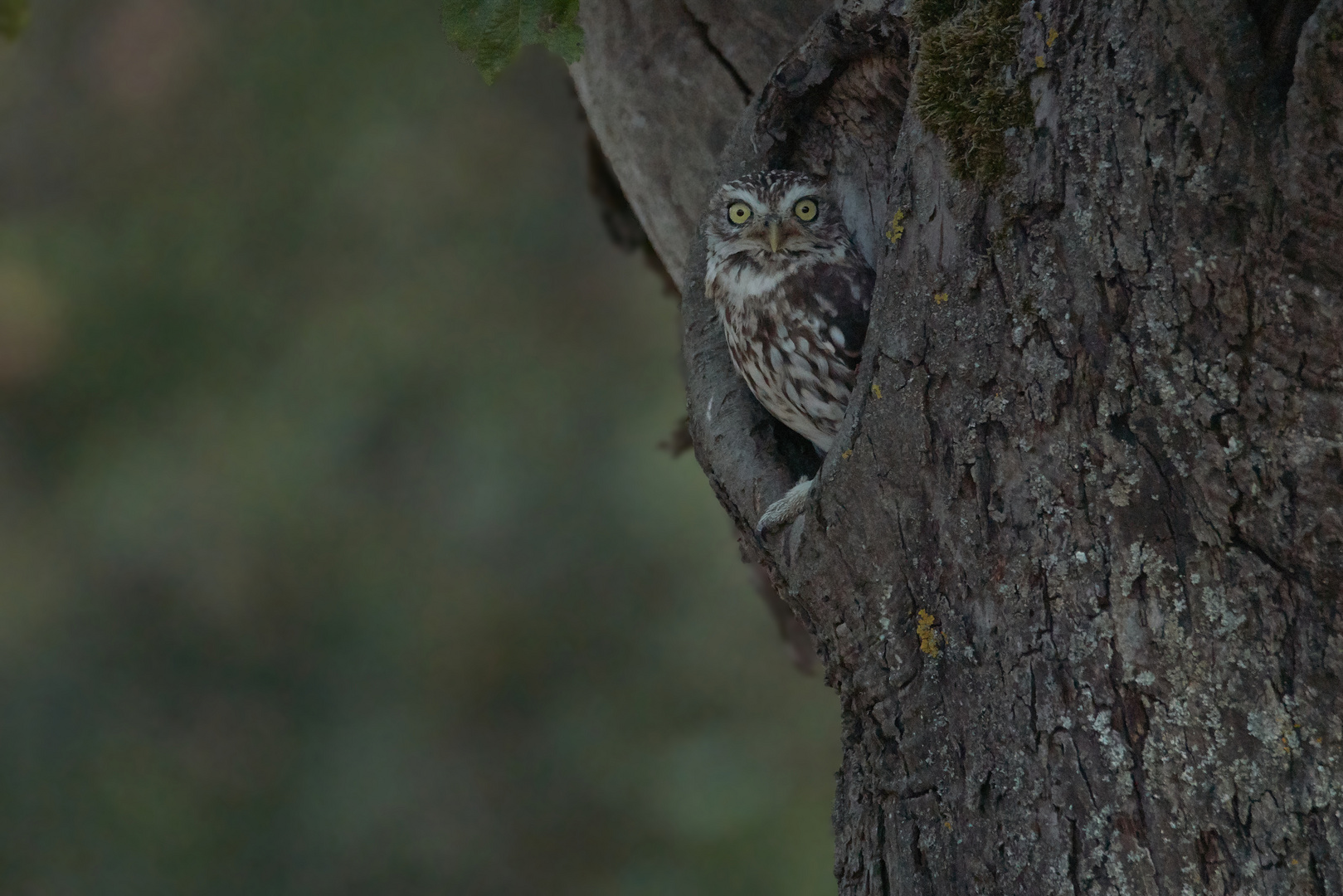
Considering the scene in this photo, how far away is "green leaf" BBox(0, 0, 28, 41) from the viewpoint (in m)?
3.07

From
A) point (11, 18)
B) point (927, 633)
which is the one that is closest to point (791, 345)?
point (927, 633)

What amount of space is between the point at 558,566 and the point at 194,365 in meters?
2.98

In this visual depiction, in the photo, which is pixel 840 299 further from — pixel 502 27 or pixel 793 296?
pixel 502 27

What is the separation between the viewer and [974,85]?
1932 millimetres

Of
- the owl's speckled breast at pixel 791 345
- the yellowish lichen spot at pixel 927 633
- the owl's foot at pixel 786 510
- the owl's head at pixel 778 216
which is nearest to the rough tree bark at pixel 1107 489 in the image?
the yellowish lichen spot at pixel 927 633

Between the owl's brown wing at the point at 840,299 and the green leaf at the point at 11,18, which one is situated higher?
the green leaf at the point at 11,18

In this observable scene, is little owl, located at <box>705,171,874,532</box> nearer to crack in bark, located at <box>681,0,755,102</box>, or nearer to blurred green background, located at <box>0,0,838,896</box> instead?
crack in bark, located at <box>681,0,755,102</box>

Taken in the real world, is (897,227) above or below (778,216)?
above

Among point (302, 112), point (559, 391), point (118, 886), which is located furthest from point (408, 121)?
point (118, 886)

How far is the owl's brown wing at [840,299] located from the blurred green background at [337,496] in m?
6.30

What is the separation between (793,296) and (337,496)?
7357 millimetres

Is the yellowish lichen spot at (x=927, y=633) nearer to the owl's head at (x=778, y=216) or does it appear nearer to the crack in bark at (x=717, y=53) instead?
the owl's head at (x=778, y=216)

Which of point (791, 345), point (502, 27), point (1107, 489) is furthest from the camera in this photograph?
point (791, 345)

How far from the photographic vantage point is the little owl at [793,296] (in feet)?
9.16
